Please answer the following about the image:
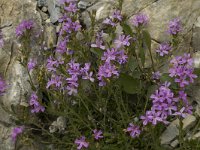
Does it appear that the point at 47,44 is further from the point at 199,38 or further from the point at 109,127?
the point at 199,38

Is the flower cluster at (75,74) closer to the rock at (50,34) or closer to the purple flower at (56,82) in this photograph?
the purple flower at (56,82)

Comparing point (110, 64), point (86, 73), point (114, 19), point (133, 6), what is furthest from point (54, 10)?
point (110, 64)

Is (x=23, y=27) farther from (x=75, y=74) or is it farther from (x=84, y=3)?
→ (x=75, y=74)

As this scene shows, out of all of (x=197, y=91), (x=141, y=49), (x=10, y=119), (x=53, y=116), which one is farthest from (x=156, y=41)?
(x=10, y=119)

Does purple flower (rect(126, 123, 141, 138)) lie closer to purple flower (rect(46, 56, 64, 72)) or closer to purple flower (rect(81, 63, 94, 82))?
purple flower (rect(81, 63, 94, 82))

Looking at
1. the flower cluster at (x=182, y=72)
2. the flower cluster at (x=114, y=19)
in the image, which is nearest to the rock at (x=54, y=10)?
the flower cluster at (x=114, y=19)
